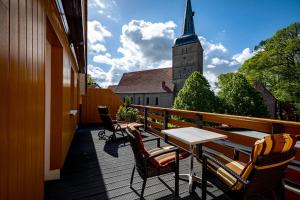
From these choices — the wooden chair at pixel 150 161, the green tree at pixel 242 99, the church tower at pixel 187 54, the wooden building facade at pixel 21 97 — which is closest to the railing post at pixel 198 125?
the wooden chair at pixel 150 161

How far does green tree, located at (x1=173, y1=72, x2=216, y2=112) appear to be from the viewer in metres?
15.6

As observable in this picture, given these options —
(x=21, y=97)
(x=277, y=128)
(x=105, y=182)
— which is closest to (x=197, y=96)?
(x=277, y=128)

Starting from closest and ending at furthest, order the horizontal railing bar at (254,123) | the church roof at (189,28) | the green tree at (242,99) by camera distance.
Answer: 1. the horizontal railing bar at (254,123)
2. the green tree at (242,99)
3. the church roof at (189,28)

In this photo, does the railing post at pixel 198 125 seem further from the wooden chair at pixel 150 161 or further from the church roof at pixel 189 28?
the church roof at pixel 189 28

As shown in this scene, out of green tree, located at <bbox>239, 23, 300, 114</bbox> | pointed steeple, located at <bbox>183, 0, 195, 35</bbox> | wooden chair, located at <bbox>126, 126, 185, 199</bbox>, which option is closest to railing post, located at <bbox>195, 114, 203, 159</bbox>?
wooden chair, located at <bbox>126, 126, 185, 199</bbox>

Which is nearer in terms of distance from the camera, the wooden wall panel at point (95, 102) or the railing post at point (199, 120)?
the railing post at point (199, 120)

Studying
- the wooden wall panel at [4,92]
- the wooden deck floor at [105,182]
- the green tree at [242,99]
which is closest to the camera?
the wooden wall panel at [4,92]

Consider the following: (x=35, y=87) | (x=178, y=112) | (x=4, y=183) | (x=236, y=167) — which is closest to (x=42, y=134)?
(x=35, y=87)

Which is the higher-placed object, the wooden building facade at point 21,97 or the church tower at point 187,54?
the church tower at point 187,54

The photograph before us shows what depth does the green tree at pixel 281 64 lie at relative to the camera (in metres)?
15.0

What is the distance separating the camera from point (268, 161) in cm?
159

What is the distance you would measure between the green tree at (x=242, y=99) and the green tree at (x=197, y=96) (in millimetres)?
2614

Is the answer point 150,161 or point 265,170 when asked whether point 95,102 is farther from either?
point 265,170

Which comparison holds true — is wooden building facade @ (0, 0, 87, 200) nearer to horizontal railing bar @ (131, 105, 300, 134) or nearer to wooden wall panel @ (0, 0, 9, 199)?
wooden wall panel @ (0, 0, 9, 199)
